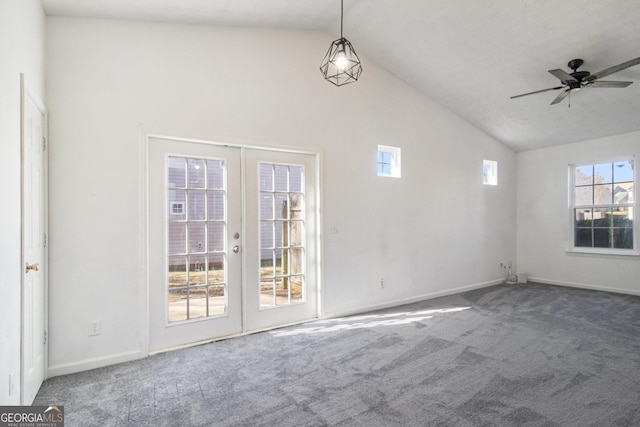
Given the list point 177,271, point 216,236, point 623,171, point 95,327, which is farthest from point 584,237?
point 95,327

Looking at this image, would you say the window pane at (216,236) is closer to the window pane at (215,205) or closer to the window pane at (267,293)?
the window pane at (215,205)

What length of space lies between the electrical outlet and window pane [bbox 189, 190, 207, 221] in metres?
1.17

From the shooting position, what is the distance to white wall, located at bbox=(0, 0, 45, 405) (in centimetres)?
179

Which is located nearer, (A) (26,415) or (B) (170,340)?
(A) (26,415)

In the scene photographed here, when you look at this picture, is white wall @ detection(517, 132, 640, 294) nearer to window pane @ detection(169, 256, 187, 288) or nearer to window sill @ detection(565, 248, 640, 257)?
window sill @ detection(565, 248, 640, 257)

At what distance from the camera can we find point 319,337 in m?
3.55

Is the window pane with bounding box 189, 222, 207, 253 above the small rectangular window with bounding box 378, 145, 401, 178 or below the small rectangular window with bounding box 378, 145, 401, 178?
below

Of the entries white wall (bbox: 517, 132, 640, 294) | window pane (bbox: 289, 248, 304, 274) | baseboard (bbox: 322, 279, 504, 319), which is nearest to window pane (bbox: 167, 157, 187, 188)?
window pane (bbox: 289, 248, 304, 274)

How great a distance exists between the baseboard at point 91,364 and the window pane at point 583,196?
23.1 feet

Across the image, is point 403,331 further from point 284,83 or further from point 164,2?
point 164,2

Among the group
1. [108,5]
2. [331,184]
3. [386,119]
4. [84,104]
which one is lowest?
[331,184]

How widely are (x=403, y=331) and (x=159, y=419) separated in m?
2.49

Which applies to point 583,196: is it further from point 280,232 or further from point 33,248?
point 33,248

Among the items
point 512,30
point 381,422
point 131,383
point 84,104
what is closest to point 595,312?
point 512,30
